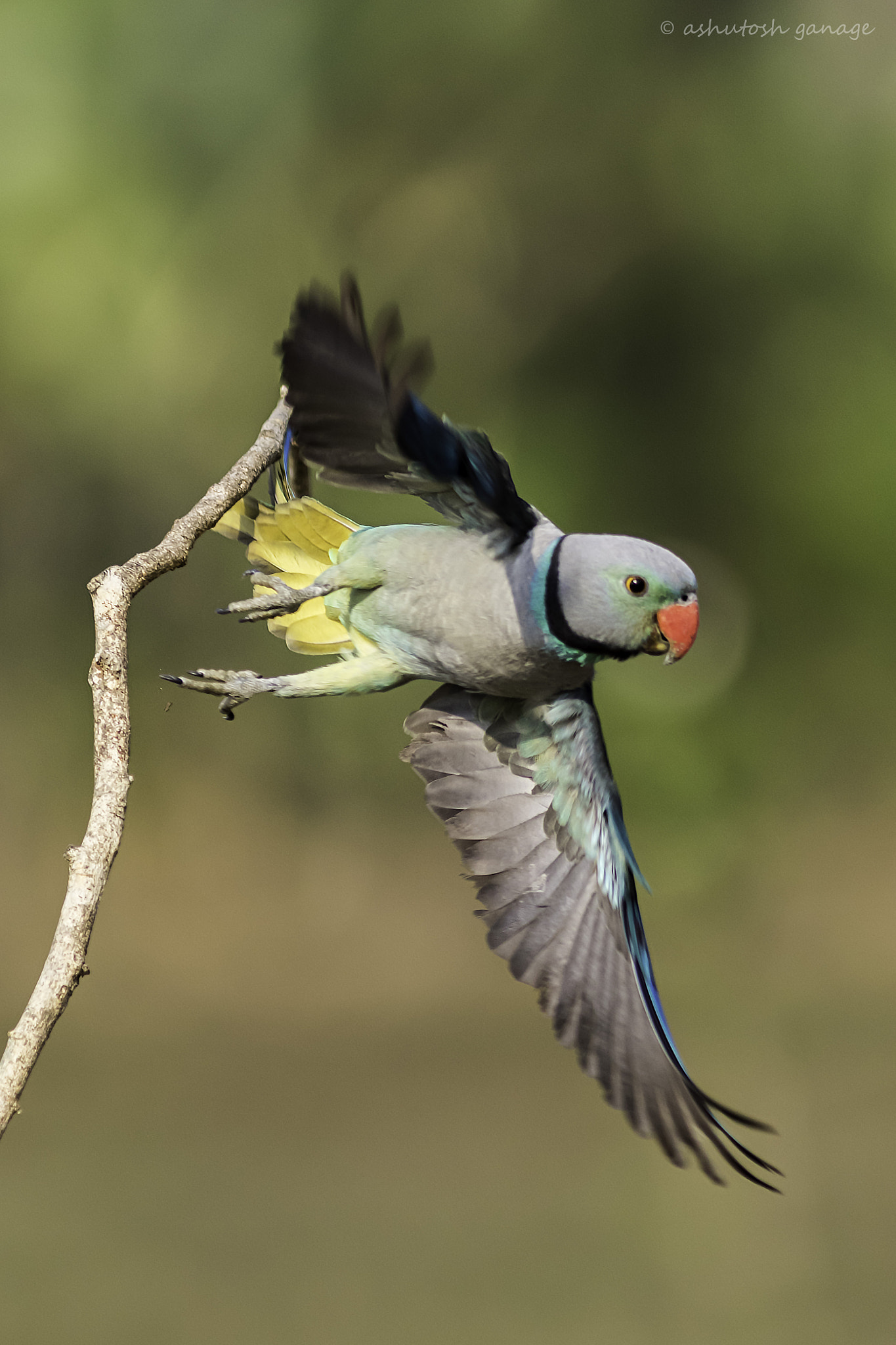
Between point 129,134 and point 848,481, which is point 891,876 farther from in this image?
point 129,134

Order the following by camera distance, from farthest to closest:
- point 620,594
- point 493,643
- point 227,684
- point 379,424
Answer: point 227,684 → point 493,643 → point 620,594 → point 379,424

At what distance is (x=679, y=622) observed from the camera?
2.74 m

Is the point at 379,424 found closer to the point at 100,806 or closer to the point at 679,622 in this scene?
the point at 679,622

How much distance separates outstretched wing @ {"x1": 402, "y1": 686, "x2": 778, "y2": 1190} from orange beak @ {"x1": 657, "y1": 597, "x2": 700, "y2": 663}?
53 centimetres

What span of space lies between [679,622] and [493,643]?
0.42 metres

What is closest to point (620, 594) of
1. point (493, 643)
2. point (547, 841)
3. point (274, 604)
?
point (493, 643)

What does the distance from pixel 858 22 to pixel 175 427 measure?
284 inches

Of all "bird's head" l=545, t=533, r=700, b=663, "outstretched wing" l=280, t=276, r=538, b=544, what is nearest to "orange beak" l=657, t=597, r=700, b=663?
"bird's head" l=545, t=533, r=700, b=663

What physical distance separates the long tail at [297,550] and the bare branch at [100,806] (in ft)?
1.70

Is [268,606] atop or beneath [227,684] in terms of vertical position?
atop

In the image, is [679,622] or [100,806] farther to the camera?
[679,622]

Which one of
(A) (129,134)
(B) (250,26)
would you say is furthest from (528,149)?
(A) (129,134)

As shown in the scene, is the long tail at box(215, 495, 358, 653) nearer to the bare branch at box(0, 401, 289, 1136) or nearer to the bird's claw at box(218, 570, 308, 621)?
the bird's claw at box(218, 570, 308, 621)

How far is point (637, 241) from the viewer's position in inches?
495
